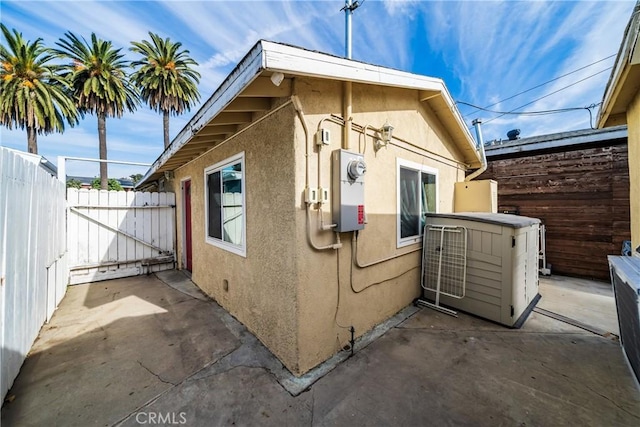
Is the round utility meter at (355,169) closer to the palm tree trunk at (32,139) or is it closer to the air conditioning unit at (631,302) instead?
the air conditioning unit at (631,302)

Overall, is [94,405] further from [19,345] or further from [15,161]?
[15,161]

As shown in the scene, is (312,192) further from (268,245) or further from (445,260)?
(445,260)

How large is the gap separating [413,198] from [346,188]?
208cm

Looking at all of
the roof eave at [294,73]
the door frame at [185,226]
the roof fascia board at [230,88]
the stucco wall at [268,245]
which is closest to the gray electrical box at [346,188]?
the stucco wall at [268,245]

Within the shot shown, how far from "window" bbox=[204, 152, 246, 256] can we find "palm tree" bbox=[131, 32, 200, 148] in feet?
47.6

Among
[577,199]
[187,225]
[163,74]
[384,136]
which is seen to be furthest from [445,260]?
[163,74]

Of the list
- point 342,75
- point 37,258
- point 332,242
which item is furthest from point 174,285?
point 342,75

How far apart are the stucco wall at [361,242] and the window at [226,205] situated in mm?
1310

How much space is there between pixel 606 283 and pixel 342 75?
783cm

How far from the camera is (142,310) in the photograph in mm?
4223

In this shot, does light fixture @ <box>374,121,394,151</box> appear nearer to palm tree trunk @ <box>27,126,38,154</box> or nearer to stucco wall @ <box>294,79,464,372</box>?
stucco wall @ <box>294,79,464,372</box>


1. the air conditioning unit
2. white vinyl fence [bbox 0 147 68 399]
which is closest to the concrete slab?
white vinyl fence [bbox 0 147 68 399]

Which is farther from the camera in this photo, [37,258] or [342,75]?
[37,258]

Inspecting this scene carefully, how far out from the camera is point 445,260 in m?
4.18
